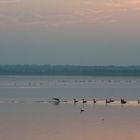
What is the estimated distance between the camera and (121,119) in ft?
138

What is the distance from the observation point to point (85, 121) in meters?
40.2

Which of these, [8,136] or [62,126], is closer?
Answer: [8,136]

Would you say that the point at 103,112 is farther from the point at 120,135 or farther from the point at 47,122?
the point at 120,135

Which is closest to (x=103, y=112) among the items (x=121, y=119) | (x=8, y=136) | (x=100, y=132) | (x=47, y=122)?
(x=121, y=119)

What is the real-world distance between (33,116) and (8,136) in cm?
1127

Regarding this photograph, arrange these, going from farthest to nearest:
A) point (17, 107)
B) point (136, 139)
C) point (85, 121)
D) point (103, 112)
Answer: point (17, 107) → point (103, 112) → point (85, 121) → point (136, 139)

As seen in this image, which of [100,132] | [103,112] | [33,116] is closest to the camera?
[100,132]

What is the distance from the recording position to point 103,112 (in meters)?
46.4

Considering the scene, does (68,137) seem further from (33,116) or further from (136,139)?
(33,116)

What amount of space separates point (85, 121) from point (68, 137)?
8.52 metres

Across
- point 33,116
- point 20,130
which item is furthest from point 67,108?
point 20,130

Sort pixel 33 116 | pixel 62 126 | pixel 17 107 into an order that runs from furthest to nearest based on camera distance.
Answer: pixel 17 107
pixel 33 116
pixel 62 126

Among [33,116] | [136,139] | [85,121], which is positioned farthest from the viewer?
[33,116]

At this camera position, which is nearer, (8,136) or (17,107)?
(8,136)
